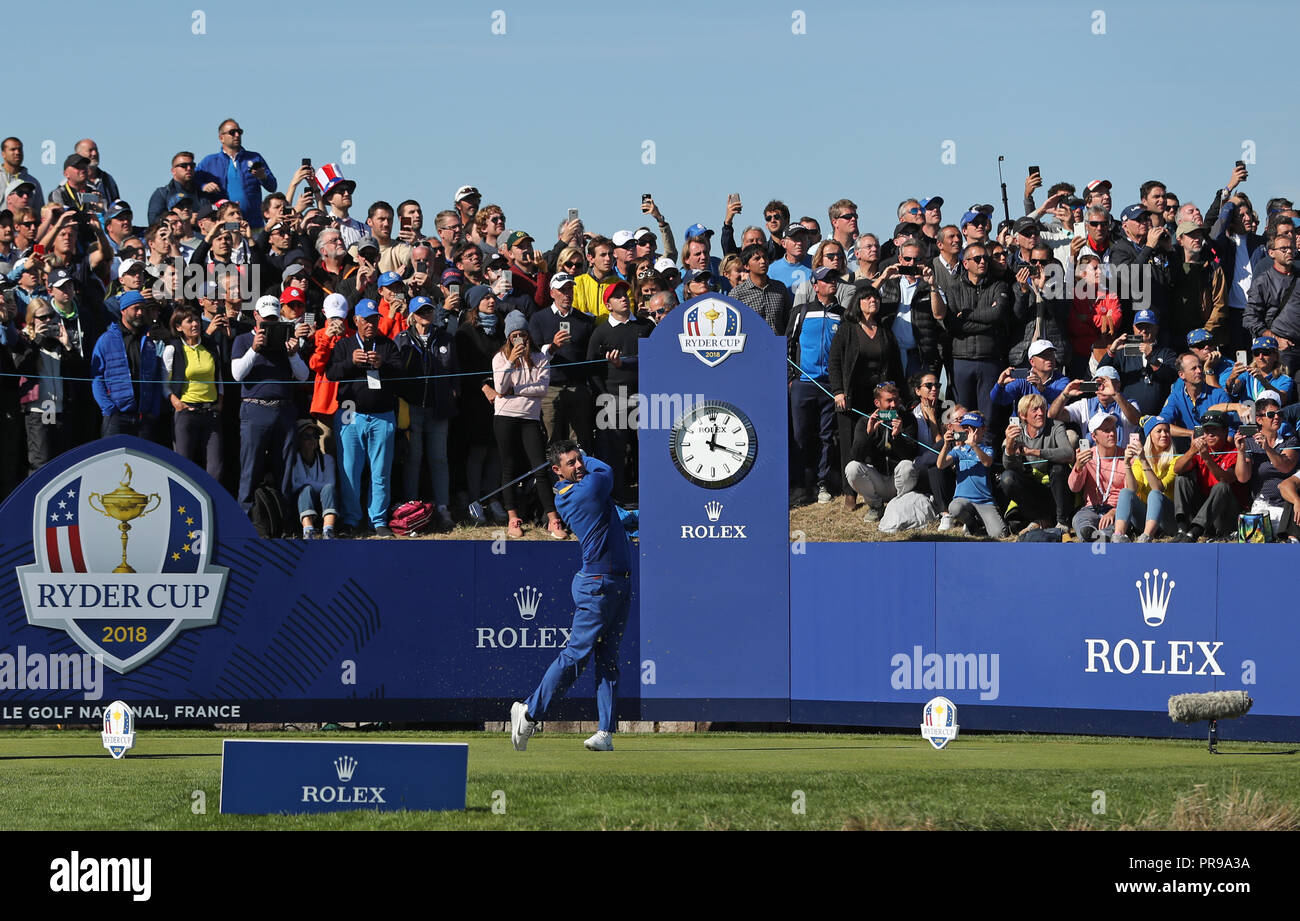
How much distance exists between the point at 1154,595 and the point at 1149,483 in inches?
48.6

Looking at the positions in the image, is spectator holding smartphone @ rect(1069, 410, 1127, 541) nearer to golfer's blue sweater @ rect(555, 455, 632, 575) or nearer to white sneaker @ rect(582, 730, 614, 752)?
golfer's blue sweater @ rect(555, 455, 632, 575)

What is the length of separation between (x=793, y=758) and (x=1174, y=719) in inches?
137

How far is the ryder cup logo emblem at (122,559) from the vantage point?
55.9 ft

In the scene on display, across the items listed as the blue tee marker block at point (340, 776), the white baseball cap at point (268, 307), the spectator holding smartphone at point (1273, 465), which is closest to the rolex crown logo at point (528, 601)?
the white baseball cap at point (268, 307)

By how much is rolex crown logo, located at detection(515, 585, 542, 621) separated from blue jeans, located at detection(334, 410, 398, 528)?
1665mm

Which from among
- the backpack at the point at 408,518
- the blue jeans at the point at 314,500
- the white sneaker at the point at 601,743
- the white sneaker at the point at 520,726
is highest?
the blue jeans at the point at 314,500

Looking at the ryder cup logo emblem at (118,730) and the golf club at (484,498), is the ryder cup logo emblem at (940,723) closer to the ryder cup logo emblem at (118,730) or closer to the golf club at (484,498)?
the golf club at (484,498)

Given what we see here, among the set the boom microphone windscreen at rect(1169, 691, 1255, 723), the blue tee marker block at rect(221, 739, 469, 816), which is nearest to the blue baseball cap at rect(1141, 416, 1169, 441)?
the boom microphone windscreen at rect(1169, 691, 1255, 723)

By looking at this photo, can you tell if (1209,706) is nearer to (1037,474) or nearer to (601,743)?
(1037,474)

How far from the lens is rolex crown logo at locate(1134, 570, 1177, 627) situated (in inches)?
660

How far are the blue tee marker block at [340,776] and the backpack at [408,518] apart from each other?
210 inches

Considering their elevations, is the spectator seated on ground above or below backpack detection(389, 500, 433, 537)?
above

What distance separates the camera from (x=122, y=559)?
1712cm

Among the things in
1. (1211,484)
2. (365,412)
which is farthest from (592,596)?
(1211,484)
